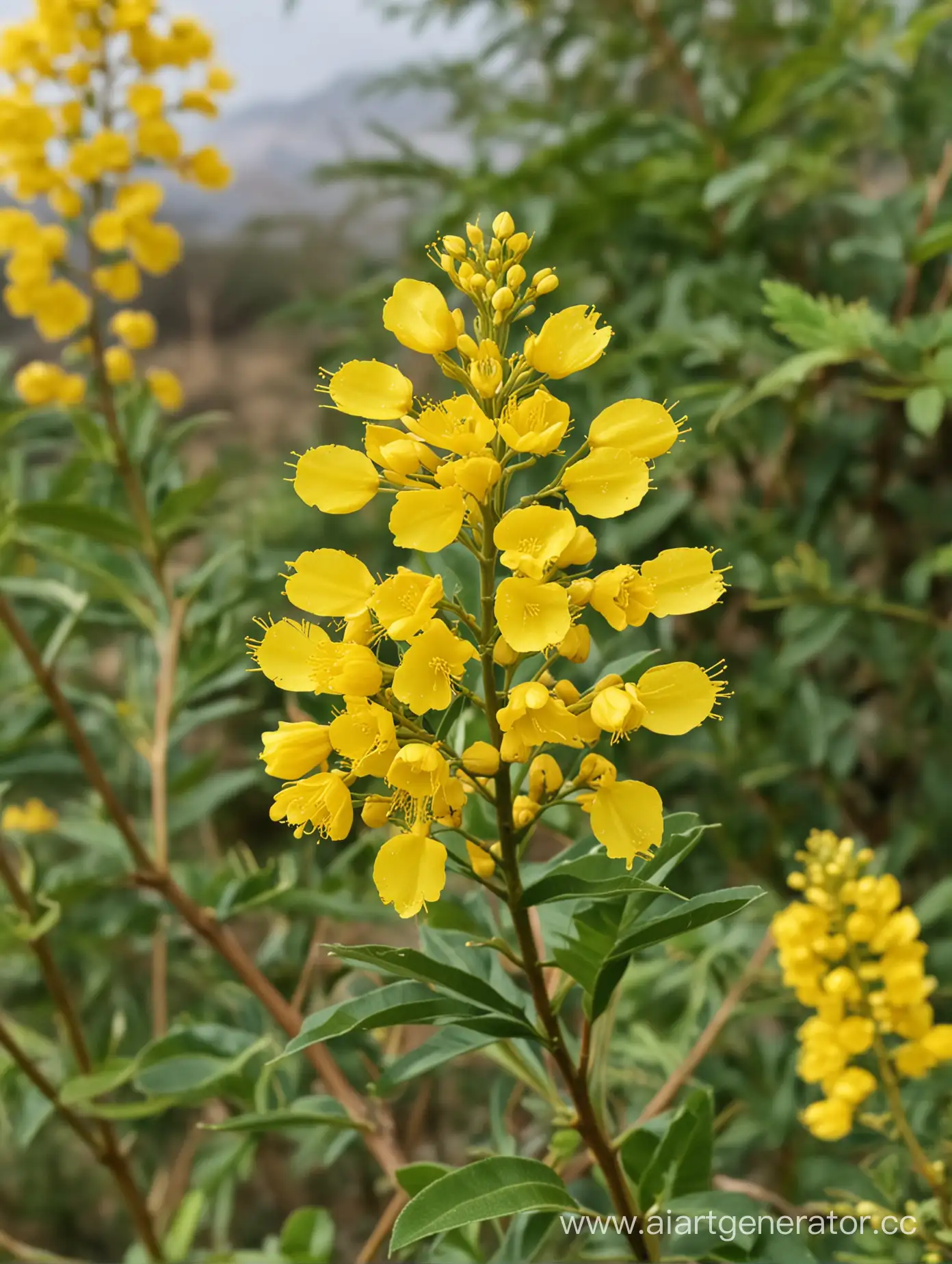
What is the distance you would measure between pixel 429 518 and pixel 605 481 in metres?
0.07

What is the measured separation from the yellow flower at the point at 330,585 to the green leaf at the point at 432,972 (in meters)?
0.11

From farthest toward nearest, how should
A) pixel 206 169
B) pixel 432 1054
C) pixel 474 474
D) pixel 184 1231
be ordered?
1. pixel 206 169
2. pixel 184 1231
3. pixel 432 1054
4. pixel 474 474

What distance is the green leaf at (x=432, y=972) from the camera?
33 cm

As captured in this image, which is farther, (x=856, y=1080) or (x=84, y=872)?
(x=84, y=872)

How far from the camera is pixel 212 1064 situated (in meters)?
0.59

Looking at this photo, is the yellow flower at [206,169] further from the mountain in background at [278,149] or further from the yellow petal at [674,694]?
the mountain in background at [278,149]

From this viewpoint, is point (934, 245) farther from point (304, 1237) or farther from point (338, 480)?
point (304, 1237)

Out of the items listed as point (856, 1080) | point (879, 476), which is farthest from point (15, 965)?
point (879, 476)

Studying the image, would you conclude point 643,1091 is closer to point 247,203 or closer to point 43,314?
point 43,314

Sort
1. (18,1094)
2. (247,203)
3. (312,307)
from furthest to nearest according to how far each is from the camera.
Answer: (247,203) → (312,307) → (18,1094)

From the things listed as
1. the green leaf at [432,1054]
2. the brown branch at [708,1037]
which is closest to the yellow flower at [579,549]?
the green leaf at [432,1054]

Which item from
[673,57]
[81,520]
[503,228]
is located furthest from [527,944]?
[673,57]

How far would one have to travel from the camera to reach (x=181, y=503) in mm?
779

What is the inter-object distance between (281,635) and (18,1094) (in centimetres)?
60
